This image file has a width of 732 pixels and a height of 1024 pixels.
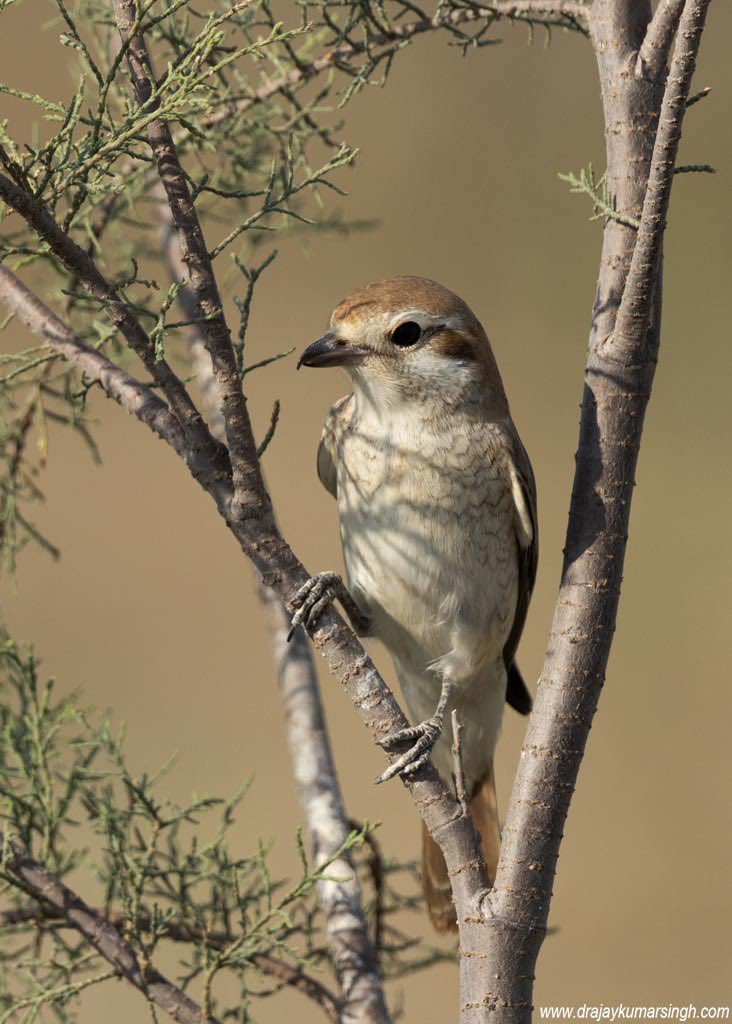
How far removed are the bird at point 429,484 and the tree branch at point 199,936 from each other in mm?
523

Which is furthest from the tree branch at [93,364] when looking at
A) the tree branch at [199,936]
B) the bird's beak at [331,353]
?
the tree branch at [199,936]

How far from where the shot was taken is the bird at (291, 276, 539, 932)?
95.8 inches

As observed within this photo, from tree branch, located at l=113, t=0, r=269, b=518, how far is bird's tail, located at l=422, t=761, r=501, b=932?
1.25 meters

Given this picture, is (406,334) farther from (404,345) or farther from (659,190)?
(659,190)

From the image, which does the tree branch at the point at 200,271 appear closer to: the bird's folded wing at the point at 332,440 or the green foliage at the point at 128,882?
the green foliage at the point at 128,882

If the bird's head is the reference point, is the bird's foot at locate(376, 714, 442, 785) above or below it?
below

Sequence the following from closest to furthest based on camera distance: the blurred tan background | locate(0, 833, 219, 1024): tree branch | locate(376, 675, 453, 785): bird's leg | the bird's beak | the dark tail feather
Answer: locate(376, 675, 453, 785): bird's leg < locate(0, 833, 219, 1024): tree branch < the bird's beak < the dark tail feather < the blurred tan background

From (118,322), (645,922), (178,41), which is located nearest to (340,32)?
(178,41)

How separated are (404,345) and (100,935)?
50.2 inches

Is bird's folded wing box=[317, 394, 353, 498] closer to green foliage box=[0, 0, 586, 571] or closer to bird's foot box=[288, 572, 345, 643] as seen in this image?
green foliage box=[0, 0, 586, 571]

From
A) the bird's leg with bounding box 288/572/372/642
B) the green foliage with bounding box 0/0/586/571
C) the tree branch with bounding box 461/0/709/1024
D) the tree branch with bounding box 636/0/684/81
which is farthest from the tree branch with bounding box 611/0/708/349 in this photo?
the bird's leg with bounding box 288/572/372/642

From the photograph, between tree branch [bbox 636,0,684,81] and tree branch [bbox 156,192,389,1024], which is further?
tree branch [bbox 156,192,389,1024]

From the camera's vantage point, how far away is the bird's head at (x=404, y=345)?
7.93 feet

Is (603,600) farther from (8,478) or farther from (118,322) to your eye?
(8,478)
